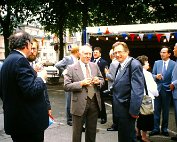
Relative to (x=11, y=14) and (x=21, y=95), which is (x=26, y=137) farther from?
(x=11, y=14)

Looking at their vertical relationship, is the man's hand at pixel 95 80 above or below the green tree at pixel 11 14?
below

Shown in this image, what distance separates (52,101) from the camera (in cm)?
1206

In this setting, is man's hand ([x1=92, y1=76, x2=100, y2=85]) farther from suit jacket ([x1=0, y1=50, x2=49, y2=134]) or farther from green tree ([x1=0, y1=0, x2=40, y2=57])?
green tree ([x1=0, y1=0, x2=40, y2=57])

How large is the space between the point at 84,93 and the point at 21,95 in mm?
1667

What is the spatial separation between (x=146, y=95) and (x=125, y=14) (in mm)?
17109

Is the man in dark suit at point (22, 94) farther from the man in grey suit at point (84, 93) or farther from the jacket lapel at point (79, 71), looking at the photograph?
the jacket lapel at point (79, 71)

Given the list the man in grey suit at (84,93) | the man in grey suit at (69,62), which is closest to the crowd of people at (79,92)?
the man in grey suit at (84,93)

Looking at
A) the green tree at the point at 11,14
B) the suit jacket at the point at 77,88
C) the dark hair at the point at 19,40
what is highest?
the green tree at the point at 11,14

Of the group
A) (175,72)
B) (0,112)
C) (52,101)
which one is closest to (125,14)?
(52,101)

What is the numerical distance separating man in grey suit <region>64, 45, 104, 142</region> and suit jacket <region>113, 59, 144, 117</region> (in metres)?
A: 0.61

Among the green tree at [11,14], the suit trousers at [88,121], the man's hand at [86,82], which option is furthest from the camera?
the green tree at [11,14]

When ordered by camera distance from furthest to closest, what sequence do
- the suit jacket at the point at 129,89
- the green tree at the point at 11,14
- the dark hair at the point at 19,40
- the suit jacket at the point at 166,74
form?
the green tree at the point at 11,14, the suit jacket at the point at 166,74, the suit jacket at the point at 129,89, the dark hair at the point at 19,40

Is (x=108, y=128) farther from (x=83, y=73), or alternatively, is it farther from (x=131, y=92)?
(x=131, y=92)

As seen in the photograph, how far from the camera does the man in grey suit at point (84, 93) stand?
4.99 meters
